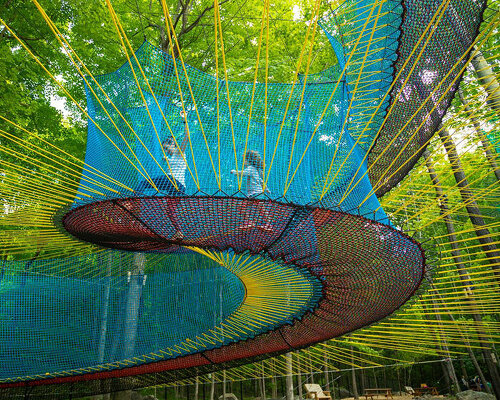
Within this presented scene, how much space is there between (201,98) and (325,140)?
1.17 m

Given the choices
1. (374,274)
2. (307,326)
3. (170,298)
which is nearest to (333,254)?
(374,274)

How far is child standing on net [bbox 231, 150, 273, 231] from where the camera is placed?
110 inches

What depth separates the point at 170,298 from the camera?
5.37 meters

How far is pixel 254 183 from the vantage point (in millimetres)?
3188

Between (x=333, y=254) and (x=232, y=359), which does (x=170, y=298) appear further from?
(x=333, y=254)

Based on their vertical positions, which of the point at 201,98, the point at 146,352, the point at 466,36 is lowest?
the point at 146,352

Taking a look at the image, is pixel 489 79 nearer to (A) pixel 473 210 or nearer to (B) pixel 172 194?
(A) pixel 473 210

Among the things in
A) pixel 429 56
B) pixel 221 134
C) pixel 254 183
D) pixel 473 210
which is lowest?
pixel 254 183

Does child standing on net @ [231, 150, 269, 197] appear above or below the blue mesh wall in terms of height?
below

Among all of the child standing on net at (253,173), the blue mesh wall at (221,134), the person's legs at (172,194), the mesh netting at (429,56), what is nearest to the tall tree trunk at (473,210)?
the mesh netting at (429,56)

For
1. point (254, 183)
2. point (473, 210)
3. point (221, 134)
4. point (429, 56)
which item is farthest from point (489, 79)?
point (254, 183)

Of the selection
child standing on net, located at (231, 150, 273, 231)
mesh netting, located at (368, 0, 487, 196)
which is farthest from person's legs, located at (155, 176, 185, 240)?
mesh netting, located at (368, 0, 487, 196)

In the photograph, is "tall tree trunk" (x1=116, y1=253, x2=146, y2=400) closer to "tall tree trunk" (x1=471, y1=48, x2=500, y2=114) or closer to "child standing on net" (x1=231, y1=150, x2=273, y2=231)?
"child standing on net" (x1=231, y1=150, x2=273, y2=231)

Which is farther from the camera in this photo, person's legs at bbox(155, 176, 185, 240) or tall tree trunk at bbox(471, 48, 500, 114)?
tall tree trunk at bbox(471, 48, 500, 114)
